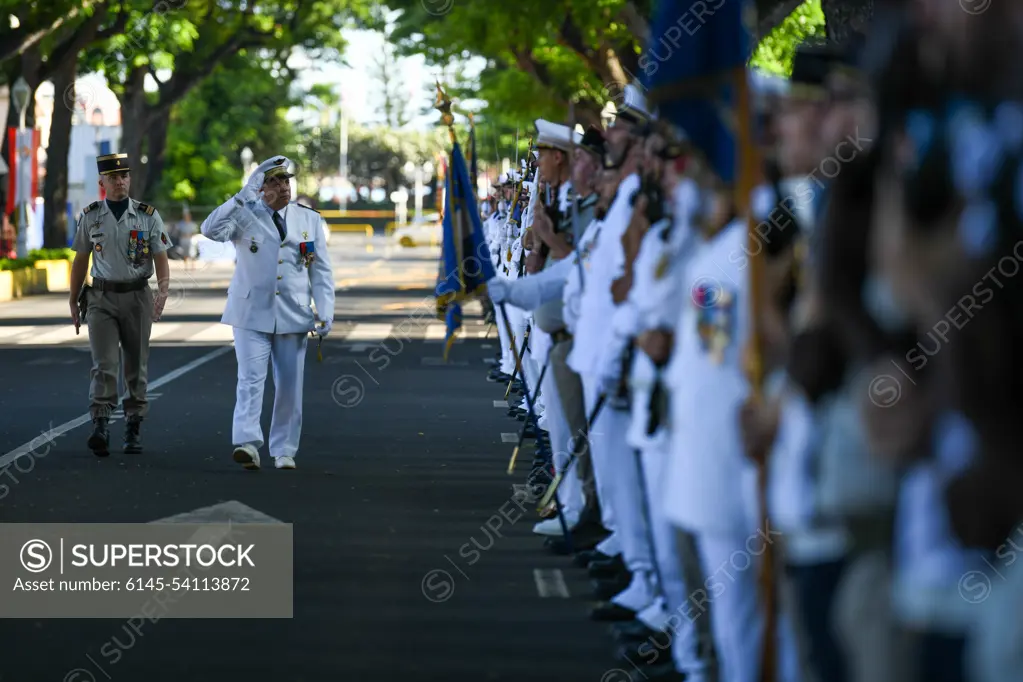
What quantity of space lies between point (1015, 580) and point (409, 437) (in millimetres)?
11472

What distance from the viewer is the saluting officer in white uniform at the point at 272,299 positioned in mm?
13469

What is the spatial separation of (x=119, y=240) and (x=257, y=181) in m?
1.21

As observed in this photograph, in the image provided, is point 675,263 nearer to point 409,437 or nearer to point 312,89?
point 409,437

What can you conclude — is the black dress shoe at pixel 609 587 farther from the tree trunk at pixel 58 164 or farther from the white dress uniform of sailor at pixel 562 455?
the tree trunk at pixel 58 164

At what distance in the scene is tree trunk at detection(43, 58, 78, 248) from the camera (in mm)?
43562

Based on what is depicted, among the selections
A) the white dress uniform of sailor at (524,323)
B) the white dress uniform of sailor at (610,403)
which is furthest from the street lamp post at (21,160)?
the white dress uniform of sailor at (610,403)

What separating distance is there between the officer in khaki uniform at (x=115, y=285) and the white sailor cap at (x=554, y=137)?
12.6 ft

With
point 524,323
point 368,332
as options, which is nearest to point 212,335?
point 368,332

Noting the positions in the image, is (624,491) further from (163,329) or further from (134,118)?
(134,118)

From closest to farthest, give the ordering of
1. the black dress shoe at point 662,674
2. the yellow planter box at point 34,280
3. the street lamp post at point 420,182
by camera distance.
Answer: the black dress shoe at point 662,674
the yellow planter box at point 34,280
the street lamp post at point 420,182

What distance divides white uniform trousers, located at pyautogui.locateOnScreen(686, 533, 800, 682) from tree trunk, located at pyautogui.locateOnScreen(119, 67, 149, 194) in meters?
46.3

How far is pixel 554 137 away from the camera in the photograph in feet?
36.8

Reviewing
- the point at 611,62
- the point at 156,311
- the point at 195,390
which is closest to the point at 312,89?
the point at 611,62

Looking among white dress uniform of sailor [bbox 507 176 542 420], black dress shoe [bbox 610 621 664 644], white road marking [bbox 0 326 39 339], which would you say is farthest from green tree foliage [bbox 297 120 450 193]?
black dress shoe [bbox 610 621 664 644]
